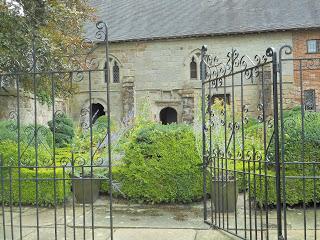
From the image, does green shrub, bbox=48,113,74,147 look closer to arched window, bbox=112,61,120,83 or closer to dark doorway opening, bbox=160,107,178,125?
arched window, bbox=112,61,120,83

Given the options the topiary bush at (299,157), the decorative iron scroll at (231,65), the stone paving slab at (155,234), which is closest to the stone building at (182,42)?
the topiary bush at (299,157)

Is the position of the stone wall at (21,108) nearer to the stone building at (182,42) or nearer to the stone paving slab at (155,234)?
the stone paving slab at (155,234)

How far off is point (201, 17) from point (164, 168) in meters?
19.3

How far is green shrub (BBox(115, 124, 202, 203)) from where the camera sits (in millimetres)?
7992

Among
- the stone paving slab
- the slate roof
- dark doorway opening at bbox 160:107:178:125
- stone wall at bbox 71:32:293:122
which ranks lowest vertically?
the stone paving slab

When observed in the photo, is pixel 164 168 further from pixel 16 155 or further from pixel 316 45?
pixel 316 45

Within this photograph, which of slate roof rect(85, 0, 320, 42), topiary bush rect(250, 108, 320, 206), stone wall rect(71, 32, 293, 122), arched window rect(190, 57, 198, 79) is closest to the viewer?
topiary bush rect(250, 108, 320, 206)

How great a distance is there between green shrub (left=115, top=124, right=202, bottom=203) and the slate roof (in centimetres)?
1702

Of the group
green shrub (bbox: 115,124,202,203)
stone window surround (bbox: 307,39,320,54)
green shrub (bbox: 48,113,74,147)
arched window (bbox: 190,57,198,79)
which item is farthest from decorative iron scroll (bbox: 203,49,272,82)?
arched window (bbox: 190,57,198,79)

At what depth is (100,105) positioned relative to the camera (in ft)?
92.7

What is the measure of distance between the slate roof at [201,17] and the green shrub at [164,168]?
17.0 m

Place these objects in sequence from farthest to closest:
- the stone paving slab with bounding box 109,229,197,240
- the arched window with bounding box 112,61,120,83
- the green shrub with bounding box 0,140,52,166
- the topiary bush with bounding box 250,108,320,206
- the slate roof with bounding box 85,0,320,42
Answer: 1. the arched window with bounding box 112,61,120,83
2. the slate roof with bounding box 85,0,320,42
3. the green shrub with bounding box 0,140,52,166
4. the topiary bush with bounding box 250,108,320,206
5. the stone paving slab with bounding box 109,229,197,240

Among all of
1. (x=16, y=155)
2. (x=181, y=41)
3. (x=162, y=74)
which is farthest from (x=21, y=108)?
(x=181, y=41)

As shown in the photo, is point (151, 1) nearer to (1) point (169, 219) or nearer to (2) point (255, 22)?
(2) point (255, 22)
